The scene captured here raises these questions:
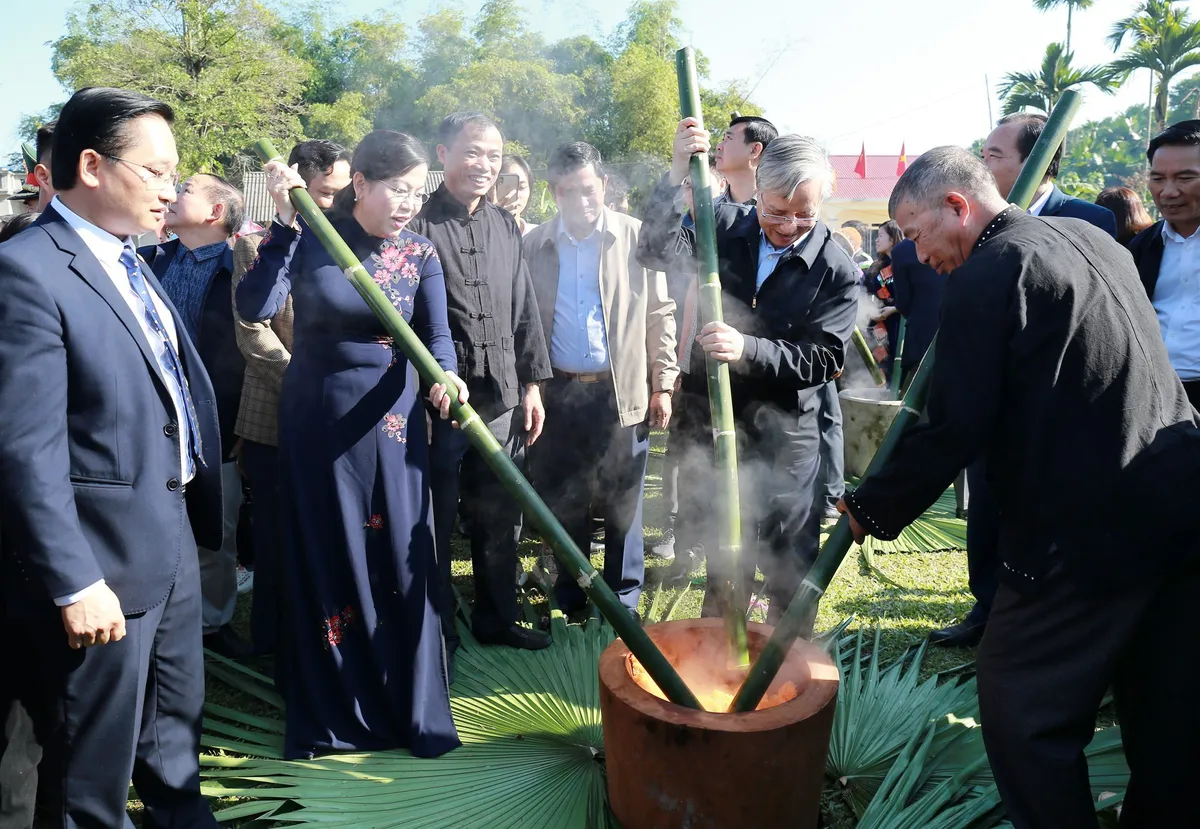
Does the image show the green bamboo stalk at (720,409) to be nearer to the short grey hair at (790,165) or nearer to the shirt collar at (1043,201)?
the short grey hair at (790,165)

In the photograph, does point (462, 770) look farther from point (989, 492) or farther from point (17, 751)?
point (989, 492)

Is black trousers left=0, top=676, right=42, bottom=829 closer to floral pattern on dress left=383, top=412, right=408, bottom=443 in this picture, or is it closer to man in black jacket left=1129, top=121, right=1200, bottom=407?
floral pattern on dress left=383, top=412, right=408, bottom=443

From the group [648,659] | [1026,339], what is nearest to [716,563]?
[648,659]

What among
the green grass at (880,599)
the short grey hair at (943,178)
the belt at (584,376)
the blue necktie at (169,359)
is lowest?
the green grass at (880,599)

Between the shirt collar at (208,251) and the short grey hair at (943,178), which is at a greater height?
the short grey hair at (943,178)

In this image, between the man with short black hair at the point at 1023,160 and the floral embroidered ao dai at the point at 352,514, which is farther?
the man with short black hair at the point at 1023,160

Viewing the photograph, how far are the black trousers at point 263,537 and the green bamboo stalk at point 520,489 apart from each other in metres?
1.41

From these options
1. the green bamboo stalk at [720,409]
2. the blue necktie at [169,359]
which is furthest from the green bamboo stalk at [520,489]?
the blue necktie at [169,359]

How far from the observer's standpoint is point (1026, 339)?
195cm

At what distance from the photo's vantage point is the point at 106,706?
1995 millimetres

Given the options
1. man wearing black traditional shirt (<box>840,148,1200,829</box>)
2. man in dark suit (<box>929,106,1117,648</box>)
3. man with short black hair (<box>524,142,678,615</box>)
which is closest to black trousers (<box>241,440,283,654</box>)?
man with short black hair (<box>524,142,678,615</box>)

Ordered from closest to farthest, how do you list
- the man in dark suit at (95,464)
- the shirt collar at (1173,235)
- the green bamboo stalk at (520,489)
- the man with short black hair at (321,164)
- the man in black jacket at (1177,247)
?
1. the man in dark suit at (95,464)
2. the green bamboo stalk at (520,489)
3. the man in black jacket at (1177,247)
4. the shirt collar at (1173,235)
5. the man with short black hair at (321,164)

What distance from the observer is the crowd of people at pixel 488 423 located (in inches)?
76.9

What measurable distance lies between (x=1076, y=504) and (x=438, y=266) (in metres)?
2.18
